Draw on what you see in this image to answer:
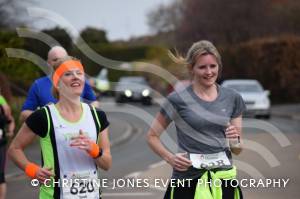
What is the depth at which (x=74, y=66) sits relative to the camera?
14.8 ft

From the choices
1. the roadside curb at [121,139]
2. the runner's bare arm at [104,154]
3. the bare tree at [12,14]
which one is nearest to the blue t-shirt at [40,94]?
the runner's bare arm at [104,154]

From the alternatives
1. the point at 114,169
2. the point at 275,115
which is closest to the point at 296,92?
the point at 275,115

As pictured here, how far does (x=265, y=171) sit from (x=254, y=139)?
5.17 metres

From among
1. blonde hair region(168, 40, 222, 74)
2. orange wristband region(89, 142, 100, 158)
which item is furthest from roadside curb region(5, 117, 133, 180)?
orange wristband region(89, 142, 100, 158)

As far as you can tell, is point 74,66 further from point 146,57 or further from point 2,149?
point 146,57

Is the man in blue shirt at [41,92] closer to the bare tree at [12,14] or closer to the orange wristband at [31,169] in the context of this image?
the orange wristband at [31,169]

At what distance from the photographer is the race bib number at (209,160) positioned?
4523 mm

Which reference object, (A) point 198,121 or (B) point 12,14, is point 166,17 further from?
(A) point 198,121

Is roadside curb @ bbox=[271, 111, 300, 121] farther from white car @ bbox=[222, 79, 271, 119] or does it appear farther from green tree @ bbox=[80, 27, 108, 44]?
green tree @ bbox=[80, 27, 108, 44]

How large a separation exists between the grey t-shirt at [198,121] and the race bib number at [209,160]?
28 millimetres

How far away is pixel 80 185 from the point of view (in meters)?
4.34

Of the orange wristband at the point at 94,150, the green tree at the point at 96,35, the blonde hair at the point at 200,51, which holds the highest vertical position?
the green tree at the point at 96,35

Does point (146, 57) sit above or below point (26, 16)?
above

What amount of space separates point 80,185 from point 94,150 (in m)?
0.26
